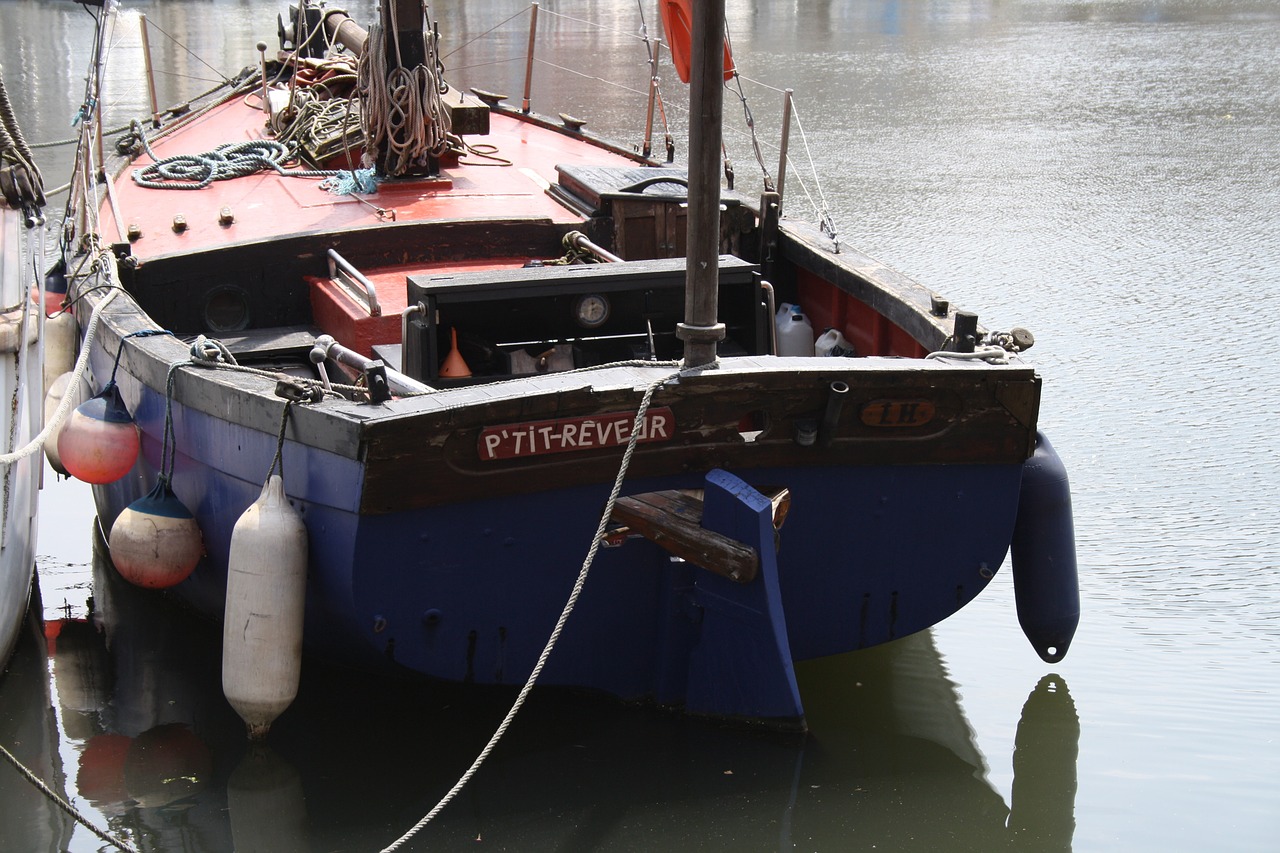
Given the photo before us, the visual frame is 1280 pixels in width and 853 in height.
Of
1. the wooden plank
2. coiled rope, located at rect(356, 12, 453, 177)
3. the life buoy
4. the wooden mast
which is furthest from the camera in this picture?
coiled rope, located at rect(356, 12, 453, 177)

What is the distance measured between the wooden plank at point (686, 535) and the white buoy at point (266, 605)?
104 cm

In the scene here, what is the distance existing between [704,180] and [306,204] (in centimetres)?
370

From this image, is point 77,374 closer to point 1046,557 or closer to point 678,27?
point 1046,557

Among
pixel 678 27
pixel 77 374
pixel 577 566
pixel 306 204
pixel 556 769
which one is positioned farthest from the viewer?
pixel 306 204

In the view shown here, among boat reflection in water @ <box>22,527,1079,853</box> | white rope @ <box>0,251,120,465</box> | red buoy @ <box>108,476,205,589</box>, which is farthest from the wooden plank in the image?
white rope @ <box>0,251,120,465</box>

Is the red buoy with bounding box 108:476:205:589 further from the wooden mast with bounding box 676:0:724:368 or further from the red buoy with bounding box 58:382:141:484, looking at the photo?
the wooden mast with bounding box 676:0:724:368

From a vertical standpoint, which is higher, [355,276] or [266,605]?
[355,276]

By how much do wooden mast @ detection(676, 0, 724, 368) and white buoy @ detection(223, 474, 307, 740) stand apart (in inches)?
54.4

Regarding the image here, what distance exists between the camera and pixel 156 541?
187 inches

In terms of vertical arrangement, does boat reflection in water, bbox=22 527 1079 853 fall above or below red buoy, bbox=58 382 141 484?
below

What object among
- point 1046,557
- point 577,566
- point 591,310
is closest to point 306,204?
point 591,310

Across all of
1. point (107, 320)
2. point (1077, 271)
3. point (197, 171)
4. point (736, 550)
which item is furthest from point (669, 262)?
point (1077, 271)

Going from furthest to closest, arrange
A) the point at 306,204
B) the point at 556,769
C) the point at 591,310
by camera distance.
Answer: the point at 306,204 < the point at 591,310 < the point at 556,769

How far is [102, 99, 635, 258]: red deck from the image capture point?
21.8 ft
